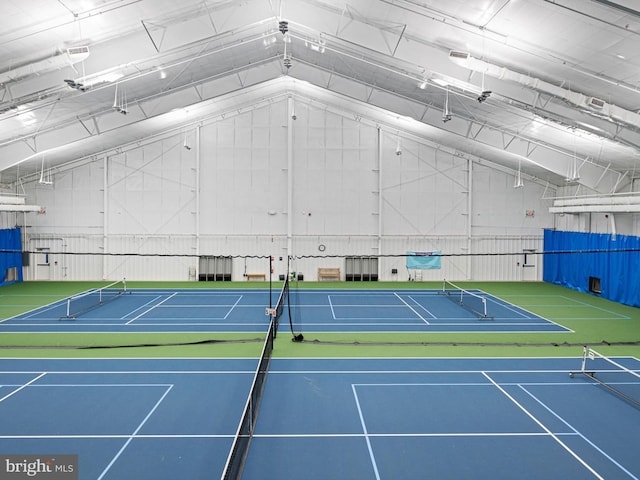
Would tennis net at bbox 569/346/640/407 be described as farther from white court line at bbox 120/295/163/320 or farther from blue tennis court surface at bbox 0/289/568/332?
white court line at bbox 120/295/163/320

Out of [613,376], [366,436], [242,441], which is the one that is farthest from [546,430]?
[242,441]

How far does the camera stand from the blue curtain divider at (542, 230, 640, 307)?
78.9ft

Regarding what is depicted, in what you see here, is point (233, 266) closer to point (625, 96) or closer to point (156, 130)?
point (156, 130)

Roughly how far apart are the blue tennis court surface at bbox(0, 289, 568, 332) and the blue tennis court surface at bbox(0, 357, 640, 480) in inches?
176

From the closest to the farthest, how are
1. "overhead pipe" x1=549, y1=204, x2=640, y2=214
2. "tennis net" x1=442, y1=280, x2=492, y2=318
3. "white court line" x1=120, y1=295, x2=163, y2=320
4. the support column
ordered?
"white court line" x1=120, y1=295, x2=163, y2=320, "tennis net" x1=442, y1=280, x2=492, y2=318, "overhead pipe" x1=549, y1=204, x2=640, y2=214, the support column

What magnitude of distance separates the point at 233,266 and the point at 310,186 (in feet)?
25.3

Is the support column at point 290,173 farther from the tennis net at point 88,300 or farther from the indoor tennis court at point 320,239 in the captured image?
the tennis net at point 88,300

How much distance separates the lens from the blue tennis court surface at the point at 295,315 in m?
18.8

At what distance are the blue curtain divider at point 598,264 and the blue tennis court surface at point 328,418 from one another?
37.2ft

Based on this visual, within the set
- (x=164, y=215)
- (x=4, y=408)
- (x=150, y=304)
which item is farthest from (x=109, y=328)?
(x=164, y=215)

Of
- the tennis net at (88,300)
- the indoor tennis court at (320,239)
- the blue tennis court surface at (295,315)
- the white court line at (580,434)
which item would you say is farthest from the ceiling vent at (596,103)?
the tennis net at (88,300)

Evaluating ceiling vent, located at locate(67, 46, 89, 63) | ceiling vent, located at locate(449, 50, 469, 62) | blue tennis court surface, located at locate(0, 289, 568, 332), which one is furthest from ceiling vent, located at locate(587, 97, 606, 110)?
ceiling vent, located at locate(67, 46, 89, 63)

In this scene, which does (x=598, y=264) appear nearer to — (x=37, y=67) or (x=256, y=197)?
(x=256, y=197)

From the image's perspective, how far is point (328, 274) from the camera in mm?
31859
